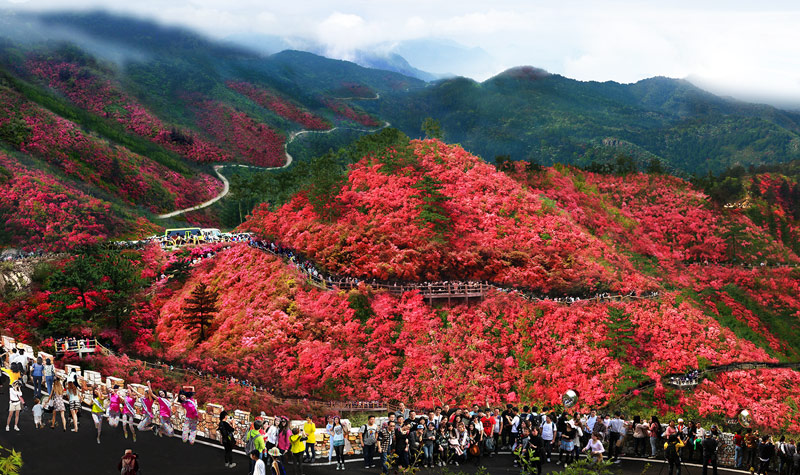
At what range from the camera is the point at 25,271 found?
4309cm

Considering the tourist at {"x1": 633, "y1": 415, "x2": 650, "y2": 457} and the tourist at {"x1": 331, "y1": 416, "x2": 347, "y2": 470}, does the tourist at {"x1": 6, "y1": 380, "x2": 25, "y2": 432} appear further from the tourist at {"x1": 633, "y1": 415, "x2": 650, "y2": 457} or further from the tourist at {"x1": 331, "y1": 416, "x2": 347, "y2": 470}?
the tourist at {"x1": 633, "y1": 415, "x2": 650, "y2": 457}

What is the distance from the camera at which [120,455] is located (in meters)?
18.8

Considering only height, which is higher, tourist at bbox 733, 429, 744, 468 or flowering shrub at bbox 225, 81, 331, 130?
flowering shrub at bbox 225, 81, 331, 130

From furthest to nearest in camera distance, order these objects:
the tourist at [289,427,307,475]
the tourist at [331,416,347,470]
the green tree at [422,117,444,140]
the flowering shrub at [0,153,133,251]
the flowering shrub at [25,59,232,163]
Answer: the flowering shrub at [25,59,232,163], the green tree at [422,117,444,140], the flowering shrub at [0,153,133,251], the tourist at [331,416,347,470], the tourist at [289,427,307,475]

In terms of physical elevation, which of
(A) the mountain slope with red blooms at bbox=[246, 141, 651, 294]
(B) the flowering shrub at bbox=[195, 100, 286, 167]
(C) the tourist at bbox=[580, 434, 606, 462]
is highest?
(B) the flowering shrub at bbox=[195, 100, 286, 167]

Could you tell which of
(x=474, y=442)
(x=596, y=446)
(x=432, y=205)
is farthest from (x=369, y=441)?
(x=432, y=205)

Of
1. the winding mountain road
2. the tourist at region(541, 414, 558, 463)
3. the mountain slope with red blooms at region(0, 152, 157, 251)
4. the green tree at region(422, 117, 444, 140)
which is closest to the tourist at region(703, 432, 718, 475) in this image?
the tourist at region(541, 414, 558, 463)

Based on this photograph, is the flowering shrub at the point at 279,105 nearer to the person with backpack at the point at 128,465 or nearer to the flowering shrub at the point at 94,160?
the flowering shrub at the point at 94,160

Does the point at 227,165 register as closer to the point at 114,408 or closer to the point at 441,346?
the point at 441,346

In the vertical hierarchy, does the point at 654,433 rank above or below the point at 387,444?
above

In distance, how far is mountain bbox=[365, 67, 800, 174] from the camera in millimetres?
126875

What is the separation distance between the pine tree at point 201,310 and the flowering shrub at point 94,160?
4055 centimetres

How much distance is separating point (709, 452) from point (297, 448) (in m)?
12.9

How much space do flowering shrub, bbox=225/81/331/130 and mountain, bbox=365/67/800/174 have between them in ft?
89.1
